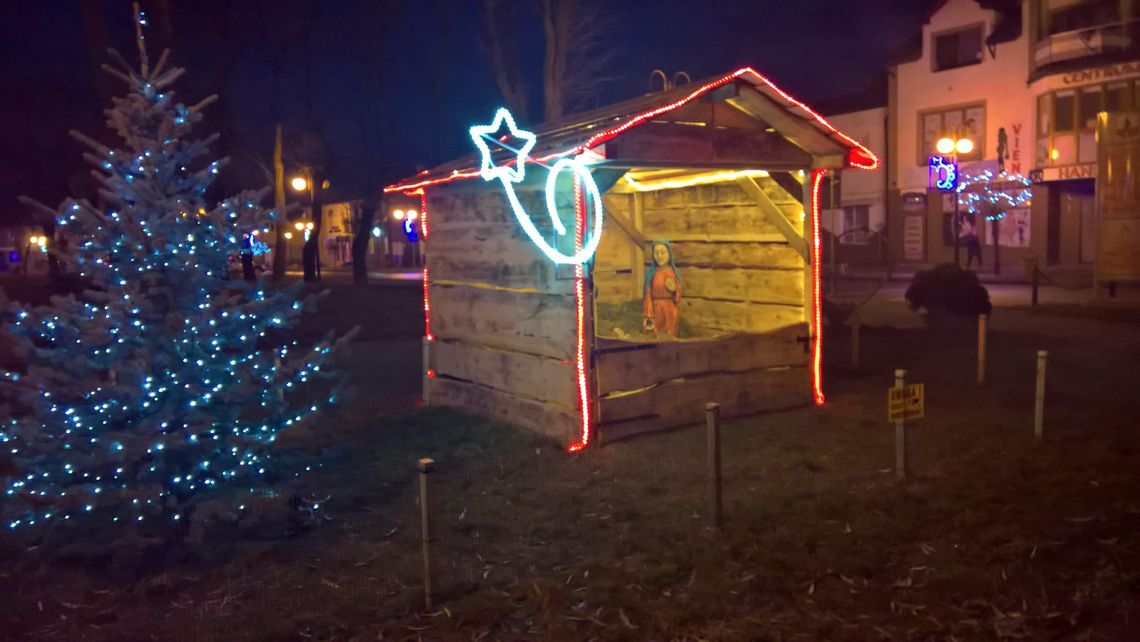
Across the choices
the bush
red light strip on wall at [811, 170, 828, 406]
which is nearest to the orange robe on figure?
red light strip on wall at [811, 170, 828, 406]

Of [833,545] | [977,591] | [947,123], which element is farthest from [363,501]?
[947,123]

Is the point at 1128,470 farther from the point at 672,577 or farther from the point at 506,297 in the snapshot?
the point at 506,297

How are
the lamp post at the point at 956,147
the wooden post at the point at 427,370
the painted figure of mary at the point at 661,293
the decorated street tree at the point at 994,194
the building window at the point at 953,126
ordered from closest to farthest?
1. the wooden post at the point at 427,370
2. the painted figure of mary at the point at 661,293
3. the lamp post at the point at 956,147
4. the decorated street tree at the point at 994,194
5. the building window at the point at 953,126

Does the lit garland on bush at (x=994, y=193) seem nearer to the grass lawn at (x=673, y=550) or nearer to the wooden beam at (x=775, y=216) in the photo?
the wooden beam at (x=775, y=216)

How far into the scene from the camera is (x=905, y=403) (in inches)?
276

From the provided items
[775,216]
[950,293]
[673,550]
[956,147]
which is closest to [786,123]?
[775,216]

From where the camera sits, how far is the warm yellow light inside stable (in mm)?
10367

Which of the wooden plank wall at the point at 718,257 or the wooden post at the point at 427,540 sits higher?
the wooden plank wall at the point at 718,257

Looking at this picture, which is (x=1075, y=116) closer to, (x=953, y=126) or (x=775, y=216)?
(x=953, y=126)

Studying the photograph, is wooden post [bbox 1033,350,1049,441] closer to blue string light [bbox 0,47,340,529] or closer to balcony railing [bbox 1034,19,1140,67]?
blue string light [bbox 0,47,340,529]

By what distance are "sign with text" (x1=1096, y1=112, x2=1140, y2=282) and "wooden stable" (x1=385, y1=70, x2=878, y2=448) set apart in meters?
13.5

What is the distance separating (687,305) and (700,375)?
327 cm

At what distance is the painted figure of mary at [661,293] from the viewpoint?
36.9ft

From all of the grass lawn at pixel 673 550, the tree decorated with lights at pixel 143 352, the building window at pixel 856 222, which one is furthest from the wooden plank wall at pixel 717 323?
the building window at pixel 856 222
